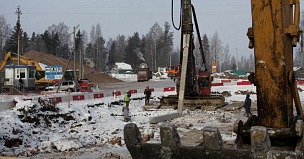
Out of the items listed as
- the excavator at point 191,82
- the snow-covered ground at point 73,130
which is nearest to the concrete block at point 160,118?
the snow-covered ground at point 73,130

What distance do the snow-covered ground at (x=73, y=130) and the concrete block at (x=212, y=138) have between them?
422cm

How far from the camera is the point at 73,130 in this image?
41.0 ft

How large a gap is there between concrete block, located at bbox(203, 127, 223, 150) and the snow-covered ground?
4223mm

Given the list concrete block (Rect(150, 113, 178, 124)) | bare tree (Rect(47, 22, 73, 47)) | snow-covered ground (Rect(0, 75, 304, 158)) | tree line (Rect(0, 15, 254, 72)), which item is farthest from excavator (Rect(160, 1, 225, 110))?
bare tree (Rect(47, 22, 73, 47))

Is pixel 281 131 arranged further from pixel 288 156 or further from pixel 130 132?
pixel 130 132

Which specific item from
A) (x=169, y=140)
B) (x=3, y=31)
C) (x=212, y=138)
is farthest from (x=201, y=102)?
(x=3, y=31)

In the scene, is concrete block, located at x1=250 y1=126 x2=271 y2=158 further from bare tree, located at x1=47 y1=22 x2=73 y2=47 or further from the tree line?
bare tree, located at x1=47 y1=22 x2=73 y2=47

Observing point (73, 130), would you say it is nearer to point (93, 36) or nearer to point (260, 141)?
point (260, 141)

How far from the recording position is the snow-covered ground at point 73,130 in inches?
367

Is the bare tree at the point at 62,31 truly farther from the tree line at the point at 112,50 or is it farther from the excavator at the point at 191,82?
the excavator at the point at 191,82

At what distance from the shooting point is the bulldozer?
14.9 ft

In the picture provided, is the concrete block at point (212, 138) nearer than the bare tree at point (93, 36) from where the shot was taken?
Yes

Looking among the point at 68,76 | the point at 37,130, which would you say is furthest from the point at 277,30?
the point at 68,76

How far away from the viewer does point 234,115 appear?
1741 centimetres
